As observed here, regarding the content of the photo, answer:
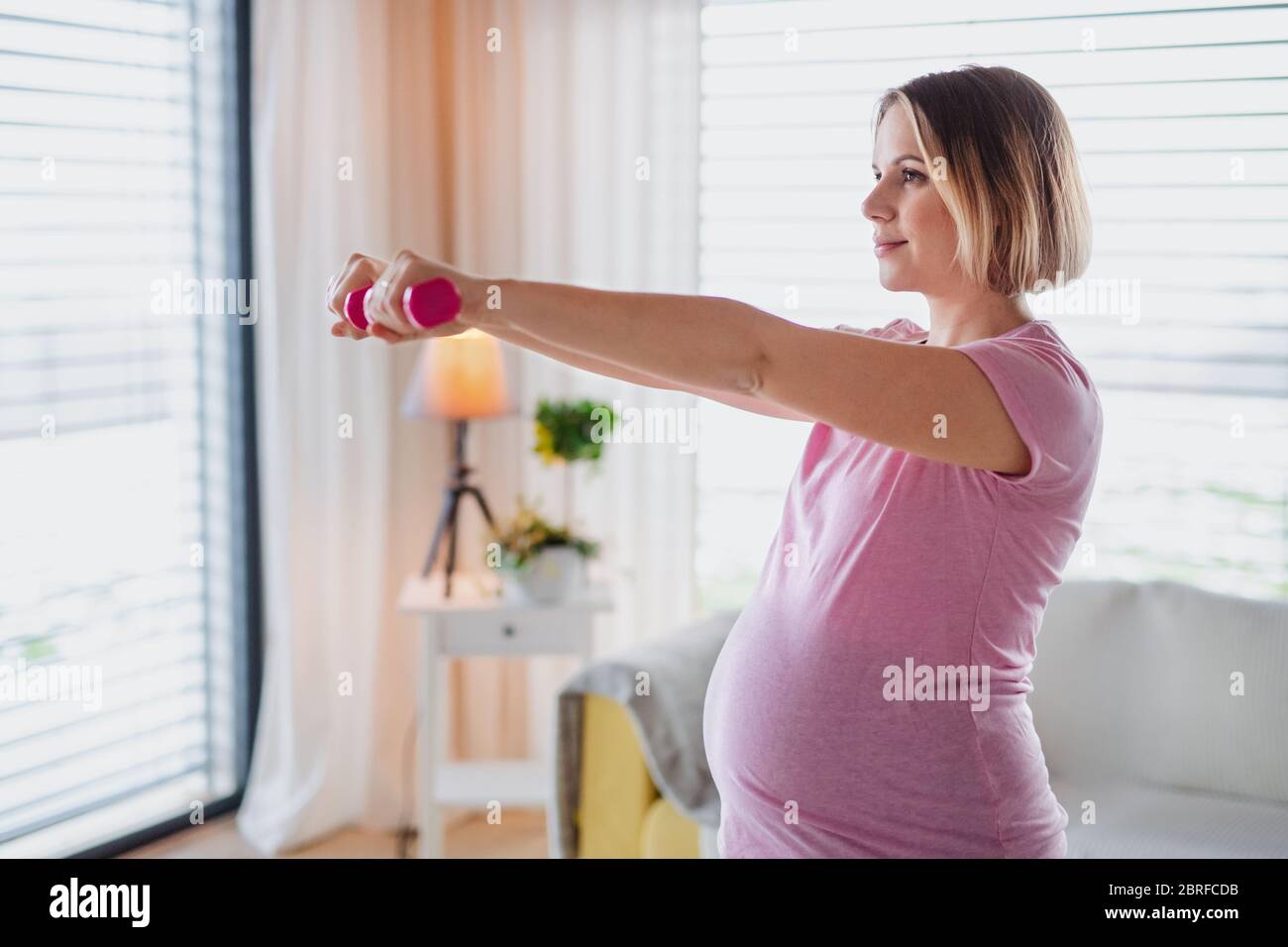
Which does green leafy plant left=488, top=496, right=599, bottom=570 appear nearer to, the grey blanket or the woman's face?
the grey blanket

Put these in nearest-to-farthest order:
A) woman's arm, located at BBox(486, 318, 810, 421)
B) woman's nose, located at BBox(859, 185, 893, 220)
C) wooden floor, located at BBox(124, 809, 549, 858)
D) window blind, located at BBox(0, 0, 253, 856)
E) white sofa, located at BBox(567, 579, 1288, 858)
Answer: woman's arm, located at BBox(486, 318, 810, 421), woman's nose, located at BBox(859, 185, 893, 220), white sofa, located at BBox(567, 579, 1288, 858), window blind, located at BBox(0, 0, 253, 856), wooden floor, located at BBox(124, 809, 549, 858)

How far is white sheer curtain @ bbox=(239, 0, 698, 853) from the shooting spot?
2.46 metres

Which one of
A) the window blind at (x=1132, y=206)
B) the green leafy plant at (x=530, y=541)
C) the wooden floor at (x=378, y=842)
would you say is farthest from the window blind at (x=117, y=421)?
the window blind at (x=1132, y=206)

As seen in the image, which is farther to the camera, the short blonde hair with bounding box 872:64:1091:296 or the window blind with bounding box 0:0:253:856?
the window blind with bounding box 0:0:253:856

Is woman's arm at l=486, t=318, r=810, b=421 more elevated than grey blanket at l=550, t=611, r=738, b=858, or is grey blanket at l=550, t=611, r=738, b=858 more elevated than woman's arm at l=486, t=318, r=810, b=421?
woman's arm at l=486, t=318, r=810, b=421

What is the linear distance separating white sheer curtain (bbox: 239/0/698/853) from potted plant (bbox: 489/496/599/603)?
0.71ft

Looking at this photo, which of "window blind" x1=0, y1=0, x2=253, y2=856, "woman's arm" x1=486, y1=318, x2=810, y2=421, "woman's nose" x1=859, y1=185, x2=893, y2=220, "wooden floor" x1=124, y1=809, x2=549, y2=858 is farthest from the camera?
"wooden floor" x1=124, y1=809, x2=549, y2=858

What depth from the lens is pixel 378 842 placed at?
2.61 meters

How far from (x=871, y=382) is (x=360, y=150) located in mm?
1942

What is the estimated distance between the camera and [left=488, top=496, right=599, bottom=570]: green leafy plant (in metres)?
2.32

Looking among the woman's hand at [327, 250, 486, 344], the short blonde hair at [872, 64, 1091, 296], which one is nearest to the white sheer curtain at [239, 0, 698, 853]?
the short blonde hair at [872, 64, 1091, 296]

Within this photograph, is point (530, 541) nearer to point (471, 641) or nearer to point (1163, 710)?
point (471, 641)

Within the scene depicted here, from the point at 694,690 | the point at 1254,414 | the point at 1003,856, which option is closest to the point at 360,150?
the point at 694,690

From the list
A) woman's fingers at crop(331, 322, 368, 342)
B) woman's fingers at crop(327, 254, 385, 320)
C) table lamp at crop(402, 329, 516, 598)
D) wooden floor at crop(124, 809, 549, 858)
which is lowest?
wooden floor at crop(124, 809, 549, 858)
